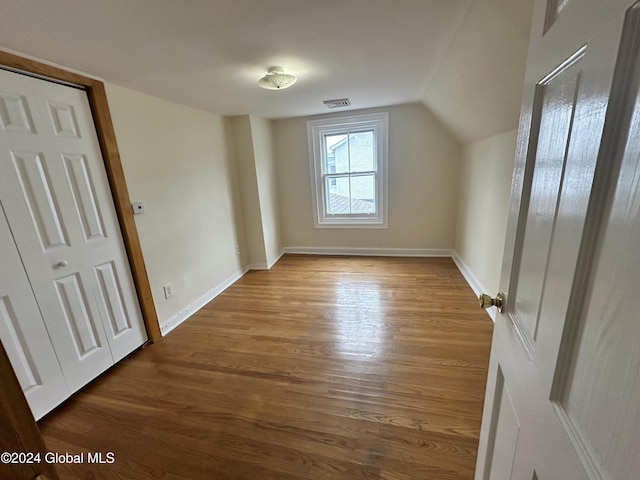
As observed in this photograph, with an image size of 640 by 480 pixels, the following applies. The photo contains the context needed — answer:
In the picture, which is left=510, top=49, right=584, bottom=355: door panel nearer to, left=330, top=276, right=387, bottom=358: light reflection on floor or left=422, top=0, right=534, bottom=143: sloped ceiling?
left=422, top=0, right=534, bottom=143: sloped ceiling

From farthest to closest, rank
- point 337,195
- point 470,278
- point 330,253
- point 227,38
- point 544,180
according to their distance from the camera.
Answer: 1. point 330,253
2. point 337,195
3. point 470,278
4. point 227,38
5. point 544,180

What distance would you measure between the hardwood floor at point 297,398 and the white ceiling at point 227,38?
2088 mm

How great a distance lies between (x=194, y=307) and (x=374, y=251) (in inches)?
106

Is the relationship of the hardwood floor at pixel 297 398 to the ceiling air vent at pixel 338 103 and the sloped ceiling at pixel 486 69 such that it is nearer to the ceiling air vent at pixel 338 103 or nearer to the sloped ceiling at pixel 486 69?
the sloped ceiling at pixel 486 69

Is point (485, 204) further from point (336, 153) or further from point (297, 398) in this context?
point (297, 398)

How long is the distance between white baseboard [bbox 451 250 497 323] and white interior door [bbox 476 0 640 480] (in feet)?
6.45

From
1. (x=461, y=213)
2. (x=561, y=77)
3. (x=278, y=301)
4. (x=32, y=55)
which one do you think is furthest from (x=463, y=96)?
(x=32, y=55)

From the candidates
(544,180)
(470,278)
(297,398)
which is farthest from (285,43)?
(470,278)

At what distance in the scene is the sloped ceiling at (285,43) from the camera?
1194 millimetres

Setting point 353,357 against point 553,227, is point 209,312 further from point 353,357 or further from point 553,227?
point 553,227

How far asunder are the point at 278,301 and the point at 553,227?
2644 mm

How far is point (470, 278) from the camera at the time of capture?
303 cm

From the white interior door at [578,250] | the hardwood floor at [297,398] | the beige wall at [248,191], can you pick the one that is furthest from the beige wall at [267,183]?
the white interior door at [578,250]

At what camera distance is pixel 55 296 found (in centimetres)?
162
